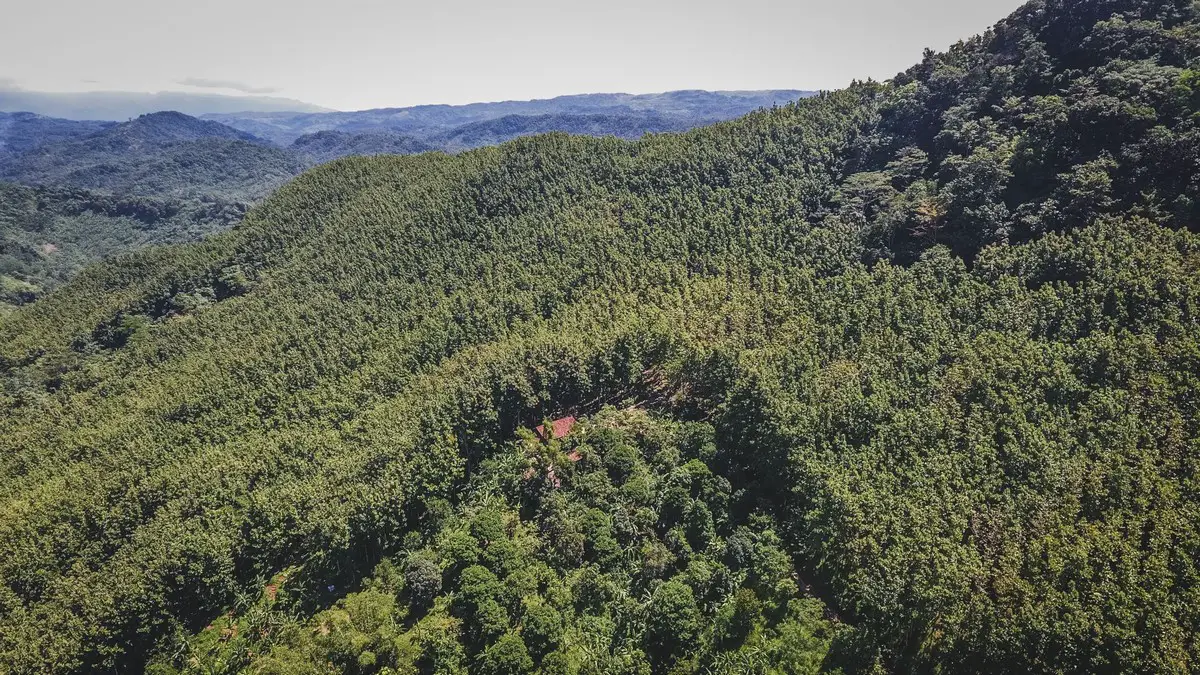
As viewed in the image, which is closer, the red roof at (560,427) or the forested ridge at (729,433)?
the forested ridge at (729,433)

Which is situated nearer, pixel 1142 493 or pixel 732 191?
pixel 1142 493

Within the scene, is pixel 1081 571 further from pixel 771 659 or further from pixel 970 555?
pixel 771 659

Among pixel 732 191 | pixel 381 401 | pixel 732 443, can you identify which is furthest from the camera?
pixel 732 191

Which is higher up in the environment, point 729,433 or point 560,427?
point 729,433

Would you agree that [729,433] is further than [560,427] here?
No

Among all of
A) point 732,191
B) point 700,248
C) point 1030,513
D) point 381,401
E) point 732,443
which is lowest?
point 381,401

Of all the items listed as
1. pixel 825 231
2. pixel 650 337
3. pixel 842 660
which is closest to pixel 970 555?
pixel 842 660
